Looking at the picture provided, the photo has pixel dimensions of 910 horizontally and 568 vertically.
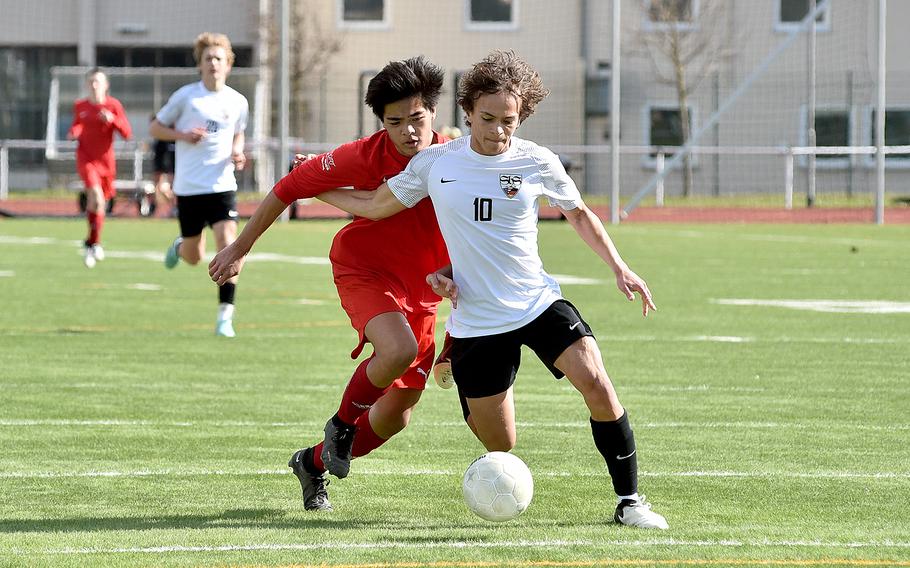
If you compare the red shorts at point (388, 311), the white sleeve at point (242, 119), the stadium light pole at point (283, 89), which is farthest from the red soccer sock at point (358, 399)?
the stadium light pole at point (283, 89)

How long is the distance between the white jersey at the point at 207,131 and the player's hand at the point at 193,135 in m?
0.07

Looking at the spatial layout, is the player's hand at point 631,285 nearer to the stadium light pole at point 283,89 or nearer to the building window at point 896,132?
the stadium light pole at point 283,89

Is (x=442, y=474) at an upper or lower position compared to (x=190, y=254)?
lower

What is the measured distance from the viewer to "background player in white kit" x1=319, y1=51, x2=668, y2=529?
214 inches

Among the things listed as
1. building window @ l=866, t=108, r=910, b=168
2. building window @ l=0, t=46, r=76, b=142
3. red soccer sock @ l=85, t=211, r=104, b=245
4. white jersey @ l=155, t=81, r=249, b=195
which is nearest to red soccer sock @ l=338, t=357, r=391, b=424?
white jersey @ l=155, t=81, r=249, b=195

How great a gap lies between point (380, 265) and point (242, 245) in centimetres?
58

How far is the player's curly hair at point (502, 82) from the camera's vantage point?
5441 mm

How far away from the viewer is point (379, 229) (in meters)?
6.18

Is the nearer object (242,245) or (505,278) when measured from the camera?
(505,278)

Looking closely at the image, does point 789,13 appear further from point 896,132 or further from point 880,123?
point 880,123

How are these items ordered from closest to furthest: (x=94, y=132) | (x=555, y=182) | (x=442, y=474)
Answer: (x=555, y=182)
(x=442, y=474)
(x=94, y=132)

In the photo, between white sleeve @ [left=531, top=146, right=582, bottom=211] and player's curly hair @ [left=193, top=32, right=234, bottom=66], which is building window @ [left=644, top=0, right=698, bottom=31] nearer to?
player's curly hair @ [left=193, top=32, right=234, bottom=66]

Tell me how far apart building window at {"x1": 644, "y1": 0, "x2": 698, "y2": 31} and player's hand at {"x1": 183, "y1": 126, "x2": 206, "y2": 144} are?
25.8 meters

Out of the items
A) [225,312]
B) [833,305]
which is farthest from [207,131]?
[833,305]
